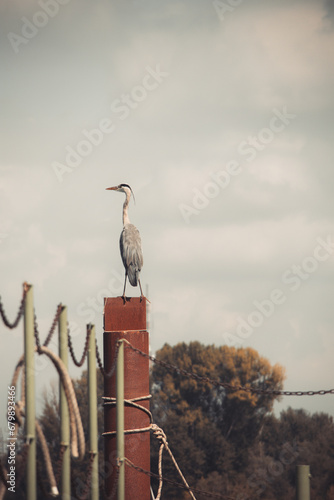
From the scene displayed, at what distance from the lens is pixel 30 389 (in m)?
6.02

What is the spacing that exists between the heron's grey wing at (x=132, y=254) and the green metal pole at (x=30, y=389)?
17.3 feet

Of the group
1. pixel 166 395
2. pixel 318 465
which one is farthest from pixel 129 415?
pixel 166 395

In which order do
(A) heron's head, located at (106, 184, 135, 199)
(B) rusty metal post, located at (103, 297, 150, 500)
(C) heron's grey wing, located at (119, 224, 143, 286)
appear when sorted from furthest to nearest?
(A) heron's head, located at (106, 184, 135, 199) < (C) heron's grey wing, located at (119, 224, 143, 286) < (B) rusty metal post, located at (103, 297, 150, 500)

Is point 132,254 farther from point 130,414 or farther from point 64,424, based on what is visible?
point 64,424

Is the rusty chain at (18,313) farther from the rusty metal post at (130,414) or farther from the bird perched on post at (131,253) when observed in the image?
the bird perched on post at (131,253)

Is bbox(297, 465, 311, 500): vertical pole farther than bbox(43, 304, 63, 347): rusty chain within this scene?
Yes

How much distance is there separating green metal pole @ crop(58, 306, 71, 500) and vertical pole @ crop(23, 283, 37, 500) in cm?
80

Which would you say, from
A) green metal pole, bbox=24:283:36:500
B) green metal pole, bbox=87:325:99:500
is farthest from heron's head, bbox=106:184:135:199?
green metal pole, bbox=24:283:36:500

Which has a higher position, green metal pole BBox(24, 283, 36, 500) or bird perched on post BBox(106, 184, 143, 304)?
bird perched on post BBox(106, 184, 143, 304)

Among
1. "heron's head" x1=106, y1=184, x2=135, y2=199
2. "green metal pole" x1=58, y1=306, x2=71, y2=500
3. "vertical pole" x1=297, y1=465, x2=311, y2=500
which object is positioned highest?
"heron's head" x1=106, y1=184, x2=135, y2=199

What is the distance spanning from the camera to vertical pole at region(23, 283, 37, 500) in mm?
5969

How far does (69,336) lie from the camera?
724 centimetres

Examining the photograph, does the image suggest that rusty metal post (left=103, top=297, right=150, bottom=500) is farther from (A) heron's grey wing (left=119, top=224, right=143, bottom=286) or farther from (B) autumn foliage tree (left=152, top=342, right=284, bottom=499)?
(B) autumn foliage tree (left=152, top=342, right=284, bottom=499)

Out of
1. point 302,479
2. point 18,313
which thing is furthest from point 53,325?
point 302,479
